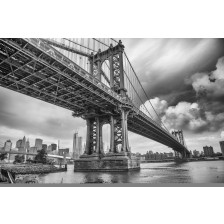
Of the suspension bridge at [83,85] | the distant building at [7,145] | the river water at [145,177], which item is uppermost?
the suspension bridge at [83,85]

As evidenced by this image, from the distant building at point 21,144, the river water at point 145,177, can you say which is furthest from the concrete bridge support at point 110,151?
the distant building at point 21,144

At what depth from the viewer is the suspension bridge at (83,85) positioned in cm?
1767

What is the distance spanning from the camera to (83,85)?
79.8 ft

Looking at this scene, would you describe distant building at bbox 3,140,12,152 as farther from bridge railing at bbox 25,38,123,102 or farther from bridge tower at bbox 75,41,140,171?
bridge tower at bbox 75,41,140,171

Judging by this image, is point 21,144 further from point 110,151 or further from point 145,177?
point 110,151

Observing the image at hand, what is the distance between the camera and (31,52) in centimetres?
1677

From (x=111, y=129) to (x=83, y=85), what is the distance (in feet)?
43.3

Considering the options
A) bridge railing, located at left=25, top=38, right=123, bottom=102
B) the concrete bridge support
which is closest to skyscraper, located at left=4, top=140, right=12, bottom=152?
bridge railing, located at left=25, top=38, right=123, bottom=102

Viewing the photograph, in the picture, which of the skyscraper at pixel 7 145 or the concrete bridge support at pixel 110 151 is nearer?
the skyscraper at pixel 7 145

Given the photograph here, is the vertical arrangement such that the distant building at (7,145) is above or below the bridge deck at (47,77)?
below

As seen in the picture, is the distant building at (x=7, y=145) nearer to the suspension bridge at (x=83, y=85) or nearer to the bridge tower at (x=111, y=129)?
the suspension bridge at (x=83, y=85)

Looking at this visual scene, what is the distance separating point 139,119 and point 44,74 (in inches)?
988

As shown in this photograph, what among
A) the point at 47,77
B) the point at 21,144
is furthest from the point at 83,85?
the point at 21,144
